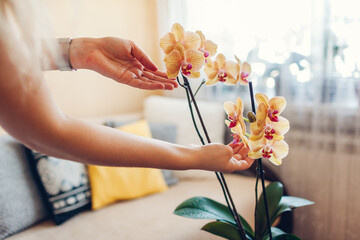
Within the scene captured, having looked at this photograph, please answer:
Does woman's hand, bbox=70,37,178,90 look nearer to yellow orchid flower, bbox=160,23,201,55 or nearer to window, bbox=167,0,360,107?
yellow orchid flower, bbox=160,23,201,55

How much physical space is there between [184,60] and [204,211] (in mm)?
475

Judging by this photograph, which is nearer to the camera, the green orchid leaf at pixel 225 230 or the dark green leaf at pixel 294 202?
the green orchid leaf at pixel 225 230

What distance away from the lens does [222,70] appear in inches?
33.2

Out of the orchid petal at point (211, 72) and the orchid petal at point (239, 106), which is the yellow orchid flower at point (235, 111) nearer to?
the orchid petal at point (239, 106)

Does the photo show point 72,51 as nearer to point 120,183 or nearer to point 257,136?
point 257,136

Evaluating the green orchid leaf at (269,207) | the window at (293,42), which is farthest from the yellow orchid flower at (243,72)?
the window at (293,42)

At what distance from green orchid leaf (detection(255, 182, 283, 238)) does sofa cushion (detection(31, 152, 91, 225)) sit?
0.98m

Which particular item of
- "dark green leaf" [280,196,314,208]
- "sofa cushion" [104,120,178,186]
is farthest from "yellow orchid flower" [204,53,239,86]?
"sofa cushion" [104,120,178,186]

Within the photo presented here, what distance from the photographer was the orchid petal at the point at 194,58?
2.59 ft

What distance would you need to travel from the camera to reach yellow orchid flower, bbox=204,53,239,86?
32.6 inches

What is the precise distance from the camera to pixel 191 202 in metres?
1.03

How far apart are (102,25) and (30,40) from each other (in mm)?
1829

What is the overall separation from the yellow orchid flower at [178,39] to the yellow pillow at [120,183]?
1105 mm

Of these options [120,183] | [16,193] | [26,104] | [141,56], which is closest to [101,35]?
[120,183]
